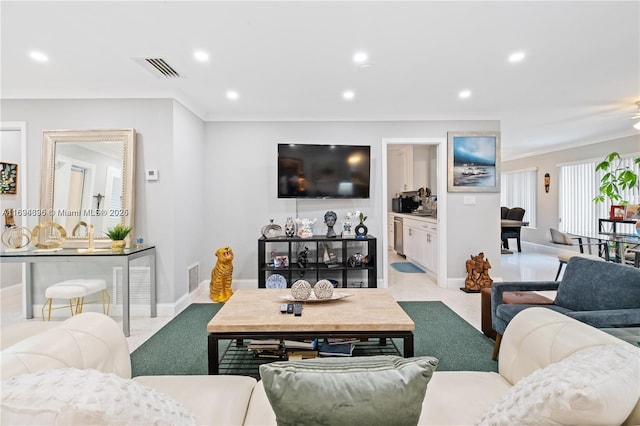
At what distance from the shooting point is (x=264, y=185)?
15.1ft

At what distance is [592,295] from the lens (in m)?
2.21

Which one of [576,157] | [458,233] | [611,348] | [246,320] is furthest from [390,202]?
[611,348]

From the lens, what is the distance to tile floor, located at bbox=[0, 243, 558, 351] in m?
3.29

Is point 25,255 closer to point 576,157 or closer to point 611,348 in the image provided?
point 611,348

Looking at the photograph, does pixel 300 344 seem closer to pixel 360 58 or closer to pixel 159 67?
pixel 360 58

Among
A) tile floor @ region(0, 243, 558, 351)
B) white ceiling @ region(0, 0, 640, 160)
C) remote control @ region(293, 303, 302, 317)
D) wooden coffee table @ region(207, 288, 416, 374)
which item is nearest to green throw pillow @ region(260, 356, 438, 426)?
wooden coffee table @ region(207, 288, 416, 374)

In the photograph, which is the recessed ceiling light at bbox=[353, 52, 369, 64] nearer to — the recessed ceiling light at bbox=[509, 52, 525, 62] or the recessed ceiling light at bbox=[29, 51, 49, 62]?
the recessed ceiling light at bbox=[509, 52, 525, 62]

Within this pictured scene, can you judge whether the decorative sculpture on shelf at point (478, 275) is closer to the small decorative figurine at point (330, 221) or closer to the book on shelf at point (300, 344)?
the small decorative figurine at point (330, 221)

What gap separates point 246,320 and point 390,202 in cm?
670

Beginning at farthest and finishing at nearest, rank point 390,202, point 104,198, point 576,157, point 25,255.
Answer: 1. point 390,202
2. point 576,157
3. point 104,198
4. point 25,255

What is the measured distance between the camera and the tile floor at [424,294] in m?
3.29

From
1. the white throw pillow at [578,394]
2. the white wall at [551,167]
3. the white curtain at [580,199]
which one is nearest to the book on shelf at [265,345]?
the white throw pillow at [578,394]

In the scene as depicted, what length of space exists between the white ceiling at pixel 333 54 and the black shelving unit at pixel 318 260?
5.81 ft

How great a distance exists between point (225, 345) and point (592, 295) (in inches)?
113
